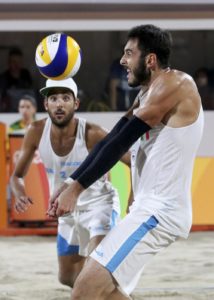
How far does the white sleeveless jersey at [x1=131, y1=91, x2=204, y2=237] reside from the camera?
13.0ft

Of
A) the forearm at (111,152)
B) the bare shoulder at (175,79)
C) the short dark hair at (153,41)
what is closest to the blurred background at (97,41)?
the short dark hair at (153,41)

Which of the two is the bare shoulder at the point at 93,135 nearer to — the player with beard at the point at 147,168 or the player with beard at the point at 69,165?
the player with beard at the point at 69,165

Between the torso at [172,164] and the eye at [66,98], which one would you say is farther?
the eye at [66,98]

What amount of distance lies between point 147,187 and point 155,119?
39 centimetres

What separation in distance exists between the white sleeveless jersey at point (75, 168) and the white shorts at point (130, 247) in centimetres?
147

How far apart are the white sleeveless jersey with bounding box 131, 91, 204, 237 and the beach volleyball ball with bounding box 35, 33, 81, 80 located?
1482mm

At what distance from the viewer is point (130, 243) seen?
3.92 metres

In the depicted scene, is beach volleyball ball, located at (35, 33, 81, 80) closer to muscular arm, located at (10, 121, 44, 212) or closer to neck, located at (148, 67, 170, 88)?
muscular arm, located at (10, 121, 44, 212)

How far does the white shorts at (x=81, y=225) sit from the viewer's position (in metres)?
5.34

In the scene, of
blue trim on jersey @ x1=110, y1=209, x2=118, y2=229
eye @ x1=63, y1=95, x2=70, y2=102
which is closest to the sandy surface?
blue trim on jersey @ x1=110, y1=209, x2=118, y2=229

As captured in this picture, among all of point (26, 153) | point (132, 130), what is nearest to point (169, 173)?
→ point (132, 130)

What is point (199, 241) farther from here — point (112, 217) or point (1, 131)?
point (112, 217)

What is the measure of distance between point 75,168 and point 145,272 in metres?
2.10

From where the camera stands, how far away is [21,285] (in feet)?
21.7
